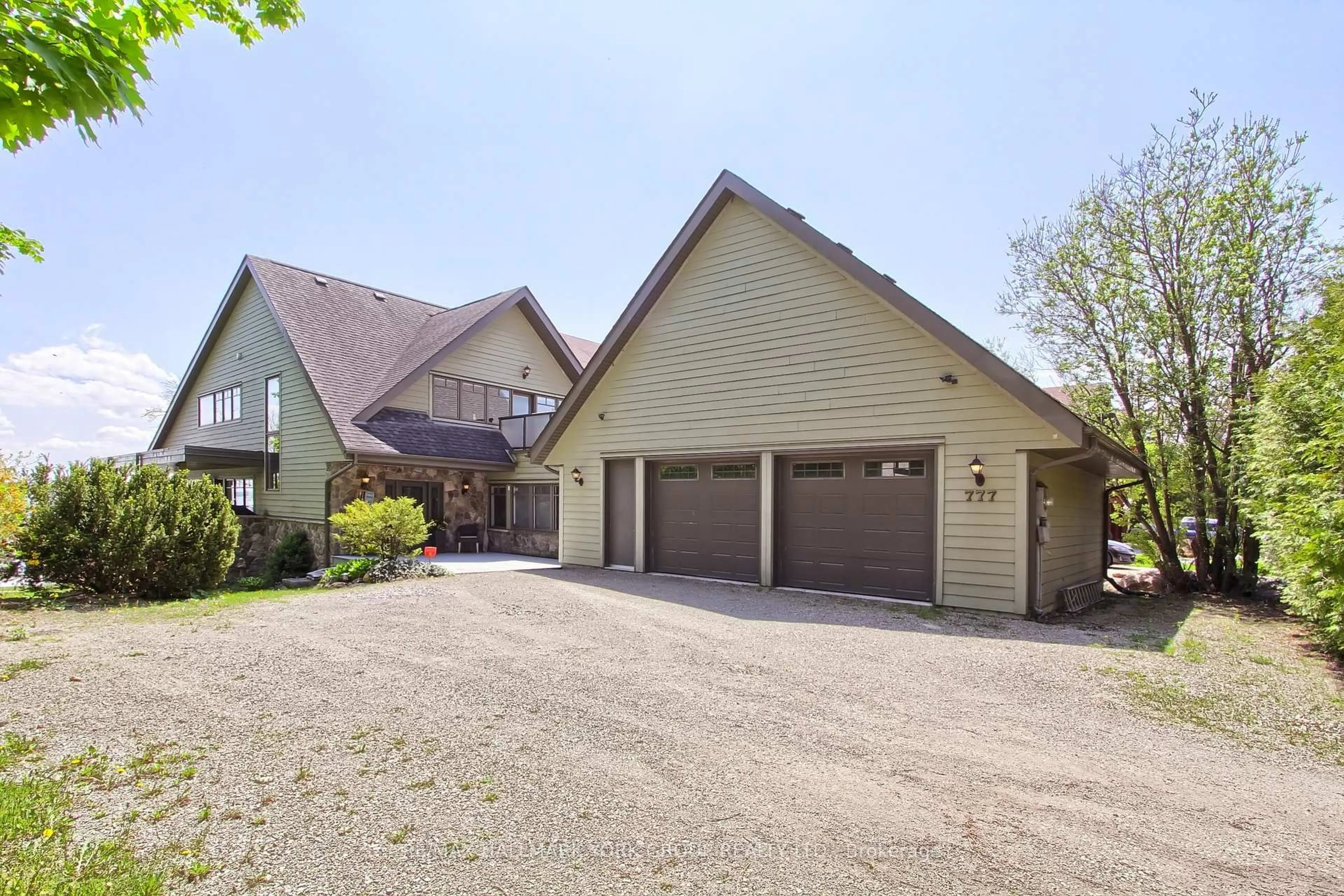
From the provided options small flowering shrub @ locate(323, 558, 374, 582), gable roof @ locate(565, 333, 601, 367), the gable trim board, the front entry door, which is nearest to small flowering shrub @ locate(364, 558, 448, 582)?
small flowering shrub @ locate(323, 558, 374, 582)

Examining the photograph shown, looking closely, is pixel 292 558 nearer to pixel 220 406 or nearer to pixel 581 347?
pixel 220 406

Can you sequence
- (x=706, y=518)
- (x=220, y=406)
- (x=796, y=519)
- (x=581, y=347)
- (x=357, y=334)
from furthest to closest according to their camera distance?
(x=581, y=347) < (x=220, y=406) < (x=357, y=334) < (x=706, y=518) < (x=796, y=519)

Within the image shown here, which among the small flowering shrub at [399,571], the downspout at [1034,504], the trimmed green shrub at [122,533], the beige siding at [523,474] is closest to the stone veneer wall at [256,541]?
the beige siding at [523,474]

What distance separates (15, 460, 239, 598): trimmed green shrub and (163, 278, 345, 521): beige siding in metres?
3.67

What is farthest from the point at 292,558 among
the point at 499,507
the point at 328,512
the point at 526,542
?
the point at 526,542

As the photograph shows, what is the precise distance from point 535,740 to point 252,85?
7529mm

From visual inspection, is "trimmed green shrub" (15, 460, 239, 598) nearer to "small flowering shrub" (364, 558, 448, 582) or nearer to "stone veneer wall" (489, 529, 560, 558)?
"small flowering shrub" (364, 558, 448, 582)

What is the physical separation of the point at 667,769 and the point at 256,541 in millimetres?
18172

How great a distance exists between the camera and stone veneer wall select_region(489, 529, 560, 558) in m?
16.4

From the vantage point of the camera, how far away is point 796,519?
34.3 feet

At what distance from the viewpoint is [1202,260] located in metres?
11.8

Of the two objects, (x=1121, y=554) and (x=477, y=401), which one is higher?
(x=477, y=401)

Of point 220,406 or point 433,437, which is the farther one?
point 220,406

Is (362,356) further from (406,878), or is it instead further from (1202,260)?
(1202,260)
